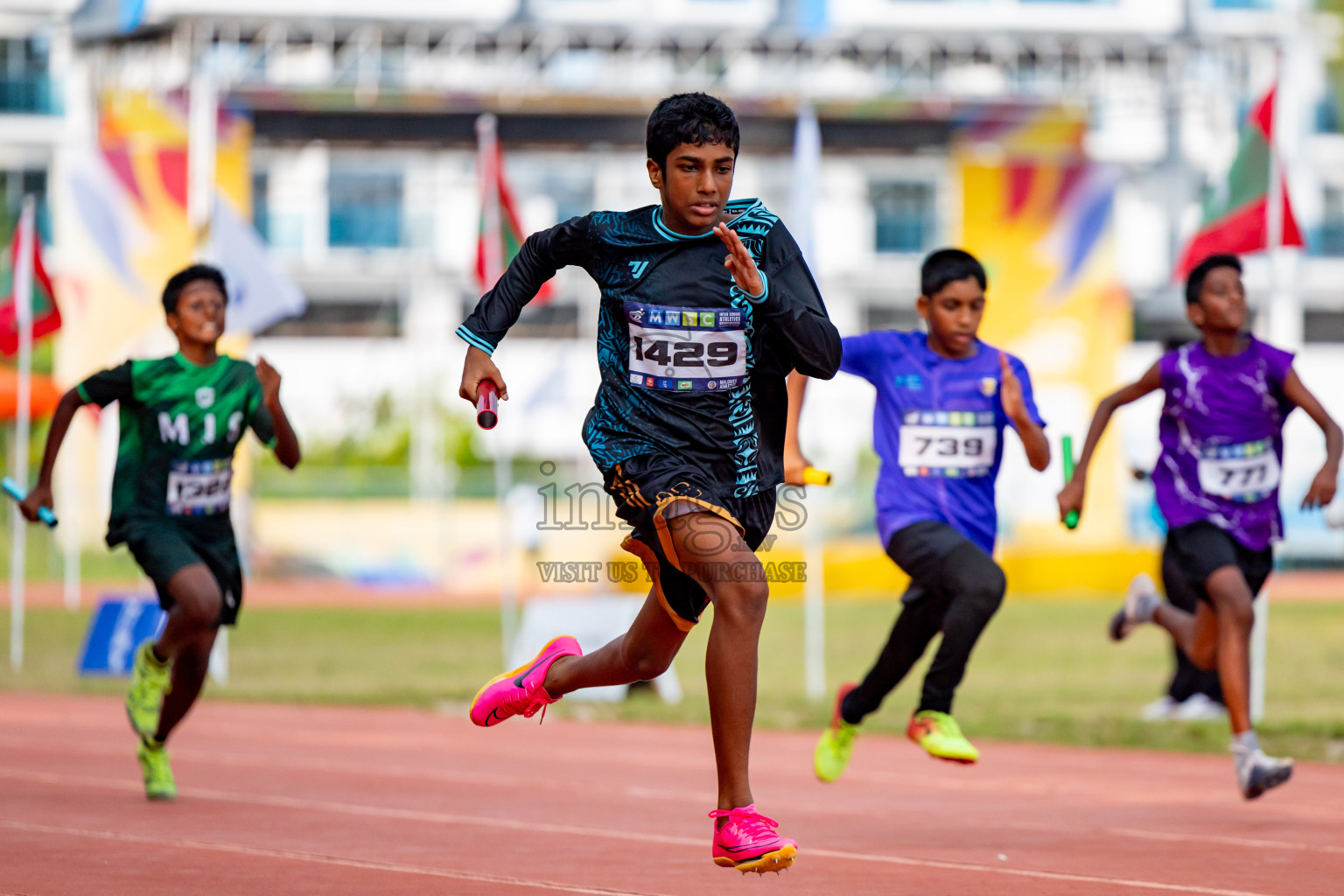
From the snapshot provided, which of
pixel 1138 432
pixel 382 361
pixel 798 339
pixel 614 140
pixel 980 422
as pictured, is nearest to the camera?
pixel 798 339

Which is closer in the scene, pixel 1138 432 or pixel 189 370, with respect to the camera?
pixel 189 370

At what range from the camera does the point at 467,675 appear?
16547 millimetres

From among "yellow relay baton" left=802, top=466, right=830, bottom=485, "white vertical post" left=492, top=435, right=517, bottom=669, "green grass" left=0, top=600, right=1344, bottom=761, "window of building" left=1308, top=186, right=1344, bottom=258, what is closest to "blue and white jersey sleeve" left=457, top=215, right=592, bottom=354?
"yellow relay baton" left=802, top=466, right=830, bottom=485

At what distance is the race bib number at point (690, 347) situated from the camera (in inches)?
209

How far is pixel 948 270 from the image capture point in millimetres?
7742

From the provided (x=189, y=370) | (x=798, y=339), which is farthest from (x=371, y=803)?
(x=798, y=339)

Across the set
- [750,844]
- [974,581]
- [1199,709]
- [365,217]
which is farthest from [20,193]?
[750,844]

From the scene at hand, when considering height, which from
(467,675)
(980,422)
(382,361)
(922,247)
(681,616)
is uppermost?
(922,247)

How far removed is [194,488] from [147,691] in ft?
2.89

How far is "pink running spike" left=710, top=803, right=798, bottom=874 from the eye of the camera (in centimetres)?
483

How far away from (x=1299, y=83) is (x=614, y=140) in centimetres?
1863

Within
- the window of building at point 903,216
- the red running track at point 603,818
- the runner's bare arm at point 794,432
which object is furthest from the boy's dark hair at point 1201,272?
the window of building at point 903,216

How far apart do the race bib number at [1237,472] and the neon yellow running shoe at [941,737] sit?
68.5 inches

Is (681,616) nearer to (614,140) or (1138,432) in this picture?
(1138,432)
